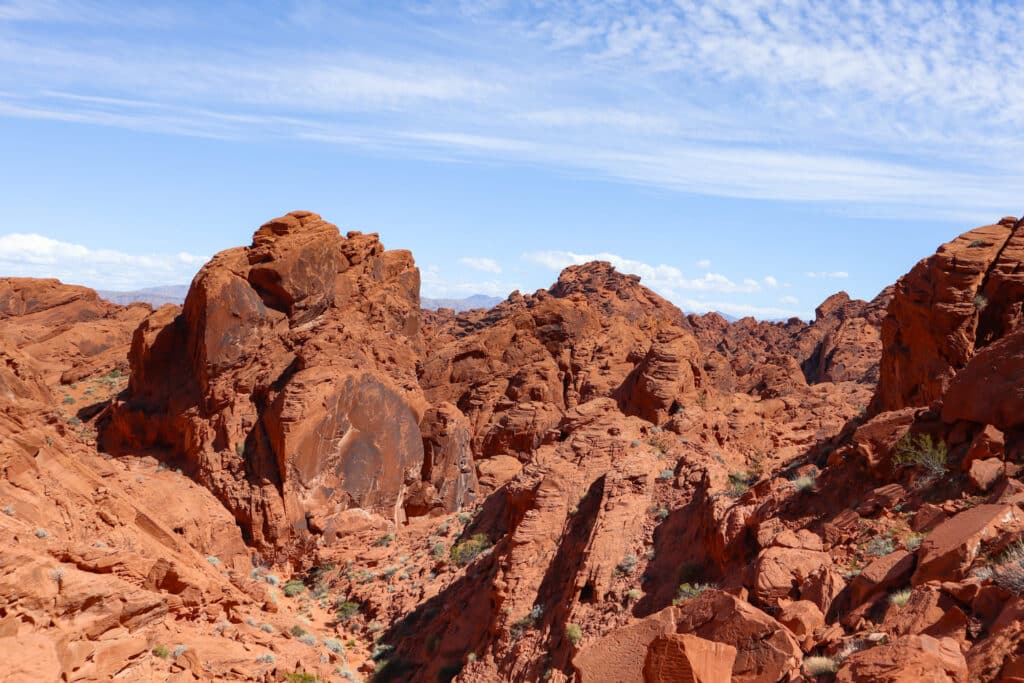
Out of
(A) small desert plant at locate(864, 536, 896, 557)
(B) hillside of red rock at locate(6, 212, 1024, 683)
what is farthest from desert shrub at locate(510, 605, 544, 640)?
(A) small desert plant at locate(864, 536, 896, 557)

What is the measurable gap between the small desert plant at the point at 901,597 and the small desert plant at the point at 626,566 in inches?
269

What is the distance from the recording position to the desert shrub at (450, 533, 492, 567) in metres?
24.1

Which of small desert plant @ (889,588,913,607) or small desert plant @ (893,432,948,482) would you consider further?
small desert plant @ (893,432,948,482)

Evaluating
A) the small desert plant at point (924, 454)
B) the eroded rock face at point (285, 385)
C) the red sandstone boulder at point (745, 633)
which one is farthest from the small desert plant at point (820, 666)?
the eroded rock face at point (285, 385)

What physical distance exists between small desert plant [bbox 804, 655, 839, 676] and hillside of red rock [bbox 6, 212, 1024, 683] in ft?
0.18

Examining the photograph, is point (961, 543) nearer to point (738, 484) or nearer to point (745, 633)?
point (745, 633)

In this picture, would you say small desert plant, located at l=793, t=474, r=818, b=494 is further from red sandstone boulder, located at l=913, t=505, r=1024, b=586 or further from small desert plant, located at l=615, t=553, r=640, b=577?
red sandstone boulder, located at l=913, t=505, r=1024, b=586

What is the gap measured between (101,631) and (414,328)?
85.3ft

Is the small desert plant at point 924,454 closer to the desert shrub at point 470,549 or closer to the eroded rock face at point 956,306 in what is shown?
the eroded rock face at point 956,306

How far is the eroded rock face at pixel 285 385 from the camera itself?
30.1 m

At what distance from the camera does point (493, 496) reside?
26766mm

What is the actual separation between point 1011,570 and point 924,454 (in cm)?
505

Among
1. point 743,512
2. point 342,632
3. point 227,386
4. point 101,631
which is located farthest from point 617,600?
point 227,386

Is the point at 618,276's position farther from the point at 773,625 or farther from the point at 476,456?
the point at 773,625
